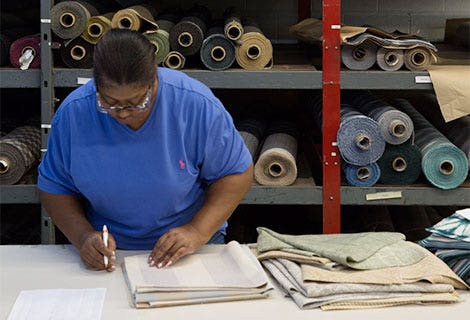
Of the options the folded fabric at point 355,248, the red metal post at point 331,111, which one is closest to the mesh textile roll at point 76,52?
the red metal post at point 331,111

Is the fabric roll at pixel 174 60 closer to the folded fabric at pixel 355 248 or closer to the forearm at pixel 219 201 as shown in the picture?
the forearm at pixel 219 201

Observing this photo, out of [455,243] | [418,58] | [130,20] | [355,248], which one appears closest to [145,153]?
[355,248]

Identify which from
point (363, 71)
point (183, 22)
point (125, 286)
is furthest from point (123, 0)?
point (125, 286)

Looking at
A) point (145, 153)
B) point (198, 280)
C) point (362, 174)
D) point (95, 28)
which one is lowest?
point (362, 174)

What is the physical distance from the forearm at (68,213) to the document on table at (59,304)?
28 cm

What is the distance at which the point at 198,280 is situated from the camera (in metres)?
1.84

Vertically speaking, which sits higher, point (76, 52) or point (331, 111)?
point (76, 52)

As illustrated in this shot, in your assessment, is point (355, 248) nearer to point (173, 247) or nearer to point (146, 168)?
point (173, 247)

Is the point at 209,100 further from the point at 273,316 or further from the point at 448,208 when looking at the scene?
the point at 448,208

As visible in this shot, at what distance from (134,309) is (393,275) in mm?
617

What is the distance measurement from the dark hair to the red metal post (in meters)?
1.45

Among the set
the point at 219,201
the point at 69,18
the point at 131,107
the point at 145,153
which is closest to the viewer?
the point at 131,107

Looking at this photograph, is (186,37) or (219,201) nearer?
(219,201)

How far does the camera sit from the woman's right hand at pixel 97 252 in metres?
1.97
